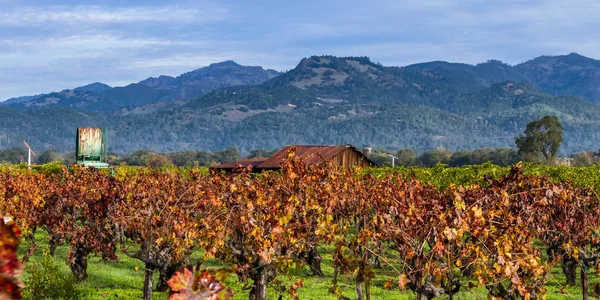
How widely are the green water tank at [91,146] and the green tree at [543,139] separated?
100864mm

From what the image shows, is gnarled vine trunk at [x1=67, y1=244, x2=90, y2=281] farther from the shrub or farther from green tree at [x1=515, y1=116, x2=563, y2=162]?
green tree at [x1=515, y1=116, x2=563, y2=162]

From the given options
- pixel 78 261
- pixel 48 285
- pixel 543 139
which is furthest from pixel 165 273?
pixel 543 139

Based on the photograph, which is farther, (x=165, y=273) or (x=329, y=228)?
(x=165, y=273)

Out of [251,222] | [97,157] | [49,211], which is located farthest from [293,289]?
[97,157]

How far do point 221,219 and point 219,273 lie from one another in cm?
1330

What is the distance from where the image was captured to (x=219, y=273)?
3.38 meters

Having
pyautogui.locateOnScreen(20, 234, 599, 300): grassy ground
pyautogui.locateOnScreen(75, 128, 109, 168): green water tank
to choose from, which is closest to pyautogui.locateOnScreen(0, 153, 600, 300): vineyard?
pyautogui.locateOnScreen(20, 234, 599, 300): grassy ground

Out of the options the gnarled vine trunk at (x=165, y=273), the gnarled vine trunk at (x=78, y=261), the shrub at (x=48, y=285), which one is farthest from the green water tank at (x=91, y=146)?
the shrub at (x=48, y=285)

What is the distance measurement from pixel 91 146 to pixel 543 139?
4225 inches

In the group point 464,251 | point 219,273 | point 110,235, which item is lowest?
point 110,235

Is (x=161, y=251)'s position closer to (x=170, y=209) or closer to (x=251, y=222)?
(x=170, y=209)

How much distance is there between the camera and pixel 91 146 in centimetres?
5731

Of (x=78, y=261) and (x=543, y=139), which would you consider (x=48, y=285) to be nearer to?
(x=78, y=261)

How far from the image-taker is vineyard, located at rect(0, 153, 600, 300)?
10.6m
